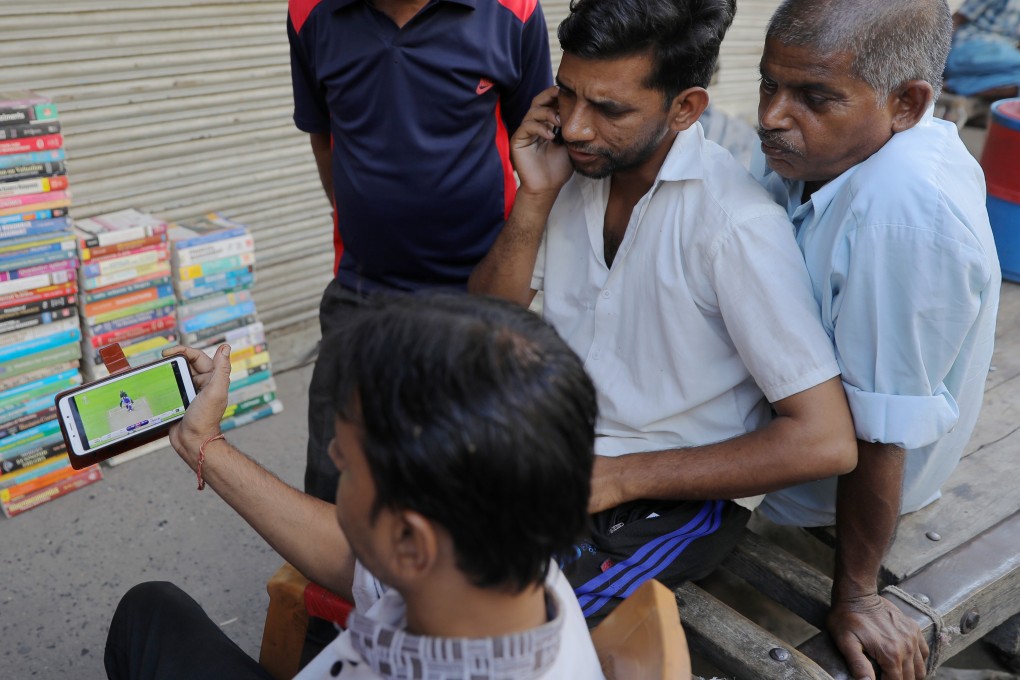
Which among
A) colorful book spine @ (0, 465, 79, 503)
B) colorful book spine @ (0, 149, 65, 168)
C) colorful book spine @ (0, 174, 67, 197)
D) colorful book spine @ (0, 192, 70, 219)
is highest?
colorful book spine @ (0, 149, 65, 168)

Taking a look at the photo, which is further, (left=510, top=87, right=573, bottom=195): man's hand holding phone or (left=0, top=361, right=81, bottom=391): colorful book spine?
(left=0, top=361, right=81, bottom=391): colorful book spine

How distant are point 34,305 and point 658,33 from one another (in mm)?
2258

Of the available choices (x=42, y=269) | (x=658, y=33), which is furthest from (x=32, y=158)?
(x=658, y=33)

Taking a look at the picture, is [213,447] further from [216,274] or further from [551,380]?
[216,274]

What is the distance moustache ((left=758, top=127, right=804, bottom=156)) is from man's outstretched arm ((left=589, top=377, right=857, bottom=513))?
442mm

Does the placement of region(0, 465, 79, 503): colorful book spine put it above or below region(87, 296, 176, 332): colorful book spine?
below

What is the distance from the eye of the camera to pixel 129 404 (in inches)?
64.4

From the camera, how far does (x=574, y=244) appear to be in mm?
2061

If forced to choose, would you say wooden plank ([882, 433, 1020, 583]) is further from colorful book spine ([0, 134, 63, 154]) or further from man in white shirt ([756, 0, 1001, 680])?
colorful book spine ([0, 134, 63, 154])

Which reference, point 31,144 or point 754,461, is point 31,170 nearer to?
point 31,144

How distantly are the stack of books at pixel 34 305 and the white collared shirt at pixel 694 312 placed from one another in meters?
1.84

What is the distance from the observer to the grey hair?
5.27 ft

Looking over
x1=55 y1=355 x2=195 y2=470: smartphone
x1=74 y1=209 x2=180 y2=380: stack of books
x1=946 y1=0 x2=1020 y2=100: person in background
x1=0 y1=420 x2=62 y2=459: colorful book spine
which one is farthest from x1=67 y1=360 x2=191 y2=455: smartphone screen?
x1=946 y1=0 x2=1020 y2=100: person in background

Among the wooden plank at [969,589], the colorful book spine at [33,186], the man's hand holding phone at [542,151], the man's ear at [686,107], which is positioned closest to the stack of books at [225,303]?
the colorful book spine at [33,186]
